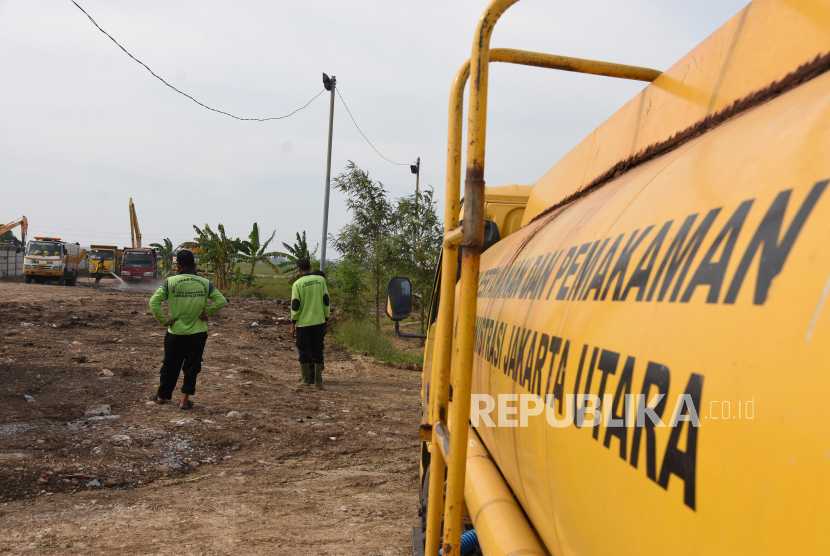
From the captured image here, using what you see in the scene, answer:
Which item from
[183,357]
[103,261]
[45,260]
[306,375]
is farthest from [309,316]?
[103,261]

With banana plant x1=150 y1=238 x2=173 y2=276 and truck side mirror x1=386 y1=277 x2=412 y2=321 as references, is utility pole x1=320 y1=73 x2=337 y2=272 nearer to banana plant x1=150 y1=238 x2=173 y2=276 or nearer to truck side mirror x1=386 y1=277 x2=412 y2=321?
truck side mirror x1=386 y1=277 x2=412 y2=321

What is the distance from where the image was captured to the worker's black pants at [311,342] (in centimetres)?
839

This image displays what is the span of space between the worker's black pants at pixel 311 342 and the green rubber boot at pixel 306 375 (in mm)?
85

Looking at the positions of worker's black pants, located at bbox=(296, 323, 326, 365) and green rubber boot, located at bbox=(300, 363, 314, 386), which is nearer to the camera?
worker's black pants, located at bbox=(296, 323, 326, 365)

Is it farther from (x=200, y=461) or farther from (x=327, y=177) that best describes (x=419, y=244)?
(x=200, y=461)

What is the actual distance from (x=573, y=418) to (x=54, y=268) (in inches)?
1256

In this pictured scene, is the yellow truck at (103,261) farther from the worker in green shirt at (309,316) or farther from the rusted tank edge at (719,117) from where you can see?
the rusted tank edge at (719,117)

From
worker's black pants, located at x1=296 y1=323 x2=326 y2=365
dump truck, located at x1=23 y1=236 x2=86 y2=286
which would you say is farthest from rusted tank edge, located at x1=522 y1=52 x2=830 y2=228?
dump truck, located at x1=23 y1=236 x2=86 y2=286

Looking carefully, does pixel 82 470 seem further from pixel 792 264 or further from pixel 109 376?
pixel 792 264

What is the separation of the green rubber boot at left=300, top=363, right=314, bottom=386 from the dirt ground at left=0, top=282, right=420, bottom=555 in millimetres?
273

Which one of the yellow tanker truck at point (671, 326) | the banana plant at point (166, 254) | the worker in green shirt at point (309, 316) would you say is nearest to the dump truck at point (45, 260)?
the banana plant at point (166, 254)

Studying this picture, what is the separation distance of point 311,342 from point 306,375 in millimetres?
593

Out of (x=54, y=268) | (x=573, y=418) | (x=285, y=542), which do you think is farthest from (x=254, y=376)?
(x=54, y=268)

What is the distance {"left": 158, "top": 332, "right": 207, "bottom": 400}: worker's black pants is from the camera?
640 cm
